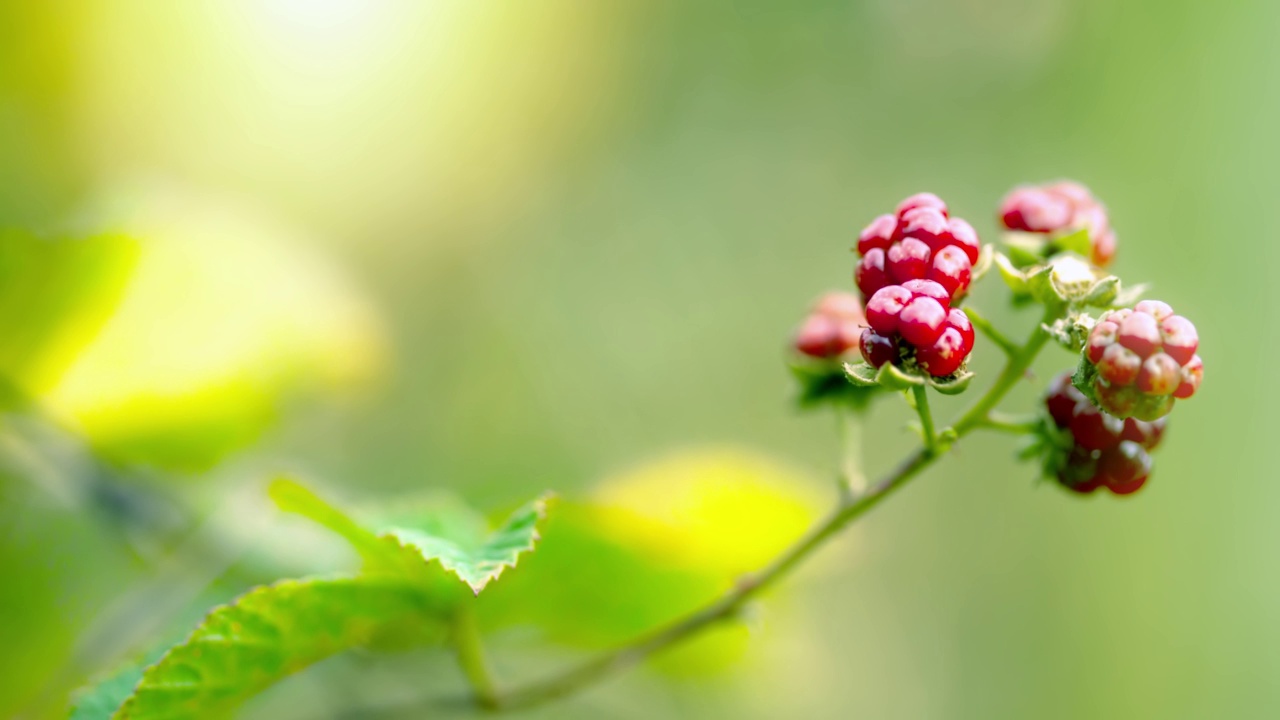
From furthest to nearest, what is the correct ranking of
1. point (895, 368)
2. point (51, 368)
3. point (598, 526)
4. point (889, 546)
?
1. point (889, 546)
2. point (51, 368)
3. point (598, 526)
4. point (895, 368)

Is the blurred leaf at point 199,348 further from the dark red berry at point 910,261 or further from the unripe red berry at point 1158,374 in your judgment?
the unripe red berry at point 1158,374

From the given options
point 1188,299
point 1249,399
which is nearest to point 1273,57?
point 1188,299

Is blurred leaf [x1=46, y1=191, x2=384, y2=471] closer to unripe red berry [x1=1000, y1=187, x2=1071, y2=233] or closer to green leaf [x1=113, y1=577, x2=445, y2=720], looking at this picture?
green leaf [x1=113, y1=577, x2=445, y2=720]

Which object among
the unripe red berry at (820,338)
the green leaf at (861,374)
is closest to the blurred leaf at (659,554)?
the unripe red berry at (820,338)

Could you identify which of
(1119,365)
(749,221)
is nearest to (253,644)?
(1119,365)

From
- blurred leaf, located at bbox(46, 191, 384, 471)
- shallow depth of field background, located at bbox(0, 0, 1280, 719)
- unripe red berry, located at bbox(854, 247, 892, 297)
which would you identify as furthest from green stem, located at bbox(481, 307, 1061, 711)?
shallow depth of field background, located at bbox(0, 0, 1280, 719)

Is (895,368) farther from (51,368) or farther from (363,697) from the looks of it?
(51,368)

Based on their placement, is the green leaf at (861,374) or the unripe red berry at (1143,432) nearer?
the green leaf at (861,374)
